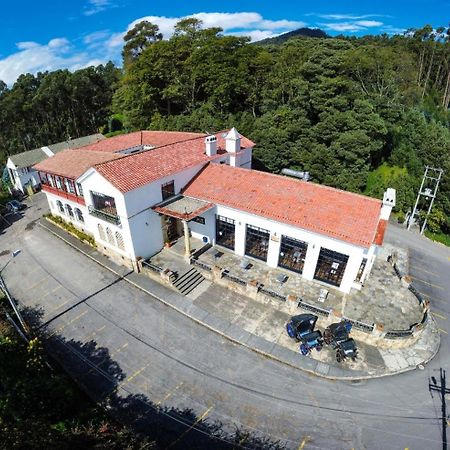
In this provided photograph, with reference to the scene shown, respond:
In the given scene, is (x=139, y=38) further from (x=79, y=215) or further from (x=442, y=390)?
(x=442, y=390)

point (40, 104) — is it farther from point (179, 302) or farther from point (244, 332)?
point (244, 332)

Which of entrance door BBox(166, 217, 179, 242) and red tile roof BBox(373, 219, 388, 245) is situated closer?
red tile roof BBox(373, 219, 388, 245)

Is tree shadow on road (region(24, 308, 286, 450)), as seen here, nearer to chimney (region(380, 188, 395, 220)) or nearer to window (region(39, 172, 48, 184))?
chimney (region(380, 188, 395, 220))

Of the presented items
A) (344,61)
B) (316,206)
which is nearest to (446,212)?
(316,206)

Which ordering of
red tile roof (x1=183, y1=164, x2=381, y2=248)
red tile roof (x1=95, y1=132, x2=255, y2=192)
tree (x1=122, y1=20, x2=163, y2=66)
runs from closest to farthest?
red tile roof (x1=183, y1=164, x2=381, y2=248)
red tile roof (x1=95, y1=132, x2=255, y2=192)
tree (x1=122, y1=20, x2=163, y2=66)

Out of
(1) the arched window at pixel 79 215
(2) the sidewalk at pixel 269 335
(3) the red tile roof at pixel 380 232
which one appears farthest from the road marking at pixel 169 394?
(1) the arched window at pixel 79 215

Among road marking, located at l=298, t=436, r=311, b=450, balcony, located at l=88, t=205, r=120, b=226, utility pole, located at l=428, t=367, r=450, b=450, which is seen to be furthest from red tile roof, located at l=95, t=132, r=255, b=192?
utility pole, located at l=428, t=367, r=450, b=450

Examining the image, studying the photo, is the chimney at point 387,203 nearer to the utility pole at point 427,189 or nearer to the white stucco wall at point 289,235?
the white stucco wall at point 289,235
